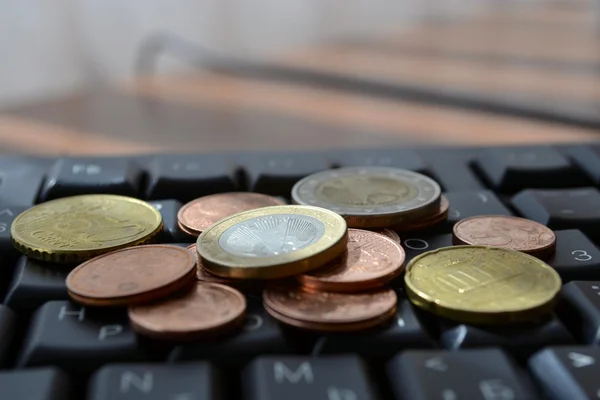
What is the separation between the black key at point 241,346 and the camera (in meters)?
0.30

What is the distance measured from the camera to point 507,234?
396mm

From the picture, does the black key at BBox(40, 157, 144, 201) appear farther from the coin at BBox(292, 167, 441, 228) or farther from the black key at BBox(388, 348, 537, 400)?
the black key at BBox(388, 348, 537, 400)

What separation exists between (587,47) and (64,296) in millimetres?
928

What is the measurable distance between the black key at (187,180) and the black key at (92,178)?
12mm

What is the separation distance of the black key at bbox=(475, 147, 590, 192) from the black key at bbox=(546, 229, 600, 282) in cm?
9

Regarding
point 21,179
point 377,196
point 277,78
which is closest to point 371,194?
point 377,196

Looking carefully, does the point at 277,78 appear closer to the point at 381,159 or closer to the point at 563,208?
the point at 381,159

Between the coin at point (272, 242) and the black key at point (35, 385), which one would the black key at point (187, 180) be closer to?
the coin at point (272, 242)

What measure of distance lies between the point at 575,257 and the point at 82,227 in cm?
25

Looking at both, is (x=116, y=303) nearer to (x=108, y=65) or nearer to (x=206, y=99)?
(x=206, y=99)

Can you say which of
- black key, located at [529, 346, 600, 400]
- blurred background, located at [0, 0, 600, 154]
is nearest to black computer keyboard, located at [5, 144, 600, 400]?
black key, located at [529, 346, 600, 400]

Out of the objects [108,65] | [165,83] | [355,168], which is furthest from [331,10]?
[355,168]

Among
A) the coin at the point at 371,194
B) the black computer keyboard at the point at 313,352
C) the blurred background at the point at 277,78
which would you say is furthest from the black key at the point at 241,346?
the blurred background at the point at 277,78

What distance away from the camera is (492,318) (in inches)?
12.4
